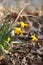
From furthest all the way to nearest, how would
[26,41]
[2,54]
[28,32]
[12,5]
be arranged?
[12,5]
[28,32]
[26,41]
[2,54]

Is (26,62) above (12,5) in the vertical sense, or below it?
below

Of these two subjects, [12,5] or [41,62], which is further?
→ [12,5]

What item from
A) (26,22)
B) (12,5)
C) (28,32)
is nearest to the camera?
(28,32)

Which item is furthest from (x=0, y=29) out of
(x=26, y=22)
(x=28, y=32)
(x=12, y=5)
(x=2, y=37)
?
(x=12, y=5)

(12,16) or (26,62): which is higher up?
(12,16)

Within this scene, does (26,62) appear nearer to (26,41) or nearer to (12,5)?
(26,41)

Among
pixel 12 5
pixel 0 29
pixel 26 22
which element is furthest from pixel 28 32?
pixel 12 5

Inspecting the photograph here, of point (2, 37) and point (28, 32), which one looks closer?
point (2, 37)

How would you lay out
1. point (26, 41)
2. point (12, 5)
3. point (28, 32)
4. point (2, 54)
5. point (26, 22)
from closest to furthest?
point (2, 54), point (26, 41), point (28, 32), point (26, 22), point (12, 5)

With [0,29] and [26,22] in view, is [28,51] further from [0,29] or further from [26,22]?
[26,22]
